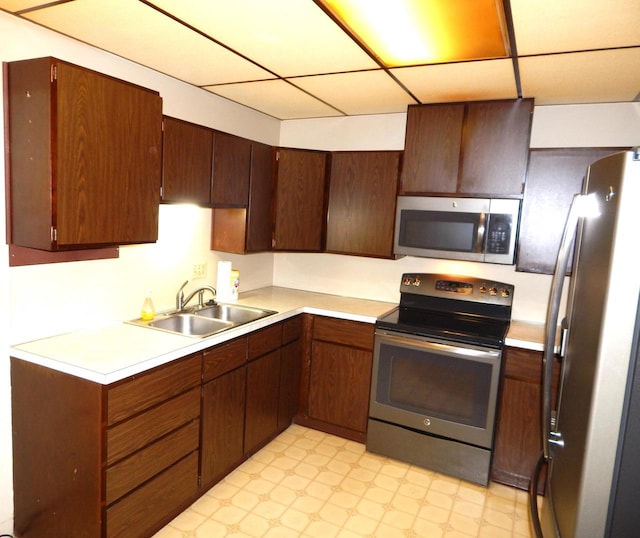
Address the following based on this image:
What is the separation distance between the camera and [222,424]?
2.47 meters

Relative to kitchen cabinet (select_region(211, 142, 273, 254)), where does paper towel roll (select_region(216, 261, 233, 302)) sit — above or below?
below

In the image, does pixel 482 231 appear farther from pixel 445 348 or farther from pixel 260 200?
pixel 260 200

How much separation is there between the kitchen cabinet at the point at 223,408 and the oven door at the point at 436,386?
859mm

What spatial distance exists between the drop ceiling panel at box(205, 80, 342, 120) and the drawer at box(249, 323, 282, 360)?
1446 millimetres

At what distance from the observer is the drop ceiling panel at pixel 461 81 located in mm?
2178

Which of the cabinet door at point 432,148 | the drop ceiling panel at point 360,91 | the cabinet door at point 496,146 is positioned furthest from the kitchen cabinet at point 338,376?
the drop ceiling panel at point 360,91

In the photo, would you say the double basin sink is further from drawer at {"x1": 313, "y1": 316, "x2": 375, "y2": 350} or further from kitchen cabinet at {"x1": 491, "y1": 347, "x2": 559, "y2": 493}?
kitchen cabinet at {"x1": 491, "y1": 347, "x2": 559, "y2": 493}

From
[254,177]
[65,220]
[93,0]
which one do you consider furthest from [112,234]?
[254,177]

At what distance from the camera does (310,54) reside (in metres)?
2.11

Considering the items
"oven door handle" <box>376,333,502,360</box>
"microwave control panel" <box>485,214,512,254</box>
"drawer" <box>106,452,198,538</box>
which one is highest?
"microwave control panel" <box>485,214,512,254</box>

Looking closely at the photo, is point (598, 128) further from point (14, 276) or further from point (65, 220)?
point (14, 276)

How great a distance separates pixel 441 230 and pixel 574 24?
142 centimetres

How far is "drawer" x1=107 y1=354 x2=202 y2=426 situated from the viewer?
71.2 inches

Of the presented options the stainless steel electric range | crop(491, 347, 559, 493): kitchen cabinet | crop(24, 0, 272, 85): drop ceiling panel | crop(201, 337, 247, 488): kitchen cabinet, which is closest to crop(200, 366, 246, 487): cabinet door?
crop(201, 337, 247, 488): kitchen cabinet
